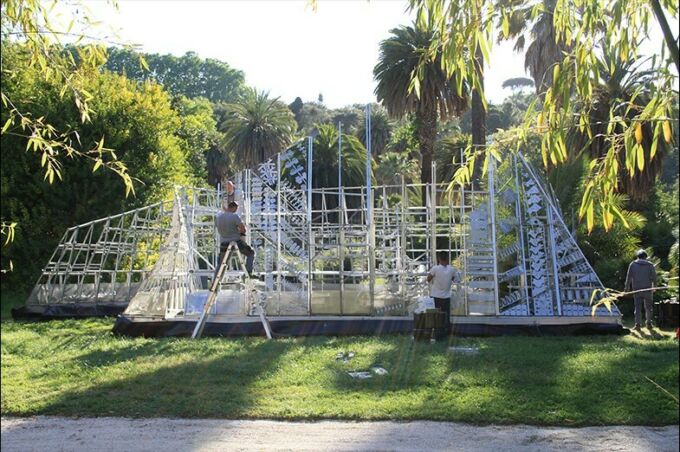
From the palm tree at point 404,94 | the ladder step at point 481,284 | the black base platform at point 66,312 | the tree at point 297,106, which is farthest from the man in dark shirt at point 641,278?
the tree at point 297,106

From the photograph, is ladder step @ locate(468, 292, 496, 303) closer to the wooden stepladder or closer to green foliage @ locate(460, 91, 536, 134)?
the wooden stepladder

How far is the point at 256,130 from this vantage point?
36.2 metres

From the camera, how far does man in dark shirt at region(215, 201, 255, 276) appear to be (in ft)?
42.1

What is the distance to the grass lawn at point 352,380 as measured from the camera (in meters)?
8.12

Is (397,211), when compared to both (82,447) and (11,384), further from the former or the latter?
(82,447)

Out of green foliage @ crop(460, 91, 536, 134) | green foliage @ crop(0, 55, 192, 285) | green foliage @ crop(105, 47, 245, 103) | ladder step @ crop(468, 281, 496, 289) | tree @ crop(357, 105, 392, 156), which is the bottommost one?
ladder step @ crop(468, 281, 496, 289)

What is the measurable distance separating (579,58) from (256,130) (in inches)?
1278

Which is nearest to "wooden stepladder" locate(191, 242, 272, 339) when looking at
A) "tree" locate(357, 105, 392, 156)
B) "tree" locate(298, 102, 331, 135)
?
"tree" locate(357, 105, 392, 156)

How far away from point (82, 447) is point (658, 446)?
5.01m

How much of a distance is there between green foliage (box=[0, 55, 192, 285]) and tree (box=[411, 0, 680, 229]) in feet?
67.3

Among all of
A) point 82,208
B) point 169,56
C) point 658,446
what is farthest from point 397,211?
point 169,56

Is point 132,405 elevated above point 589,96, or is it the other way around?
point 589,96

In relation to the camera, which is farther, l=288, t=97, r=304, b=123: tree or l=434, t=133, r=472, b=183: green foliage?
l=288, t=97, r=304, b=123: tree

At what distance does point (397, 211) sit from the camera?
671 inches
